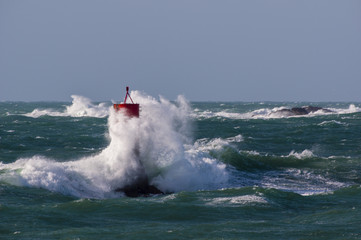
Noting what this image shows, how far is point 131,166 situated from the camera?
53.9 feet

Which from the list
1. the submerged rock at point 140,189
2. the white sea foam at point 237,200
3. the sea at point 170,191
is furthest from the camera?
the submerged rock at point 140,189

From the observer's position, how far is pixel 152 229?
10.8 m

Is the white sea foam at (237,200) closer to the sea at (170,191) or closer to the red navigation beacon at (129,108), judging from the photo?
the sea at (170,191)

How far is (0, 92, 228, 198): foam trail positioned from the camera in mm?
15336

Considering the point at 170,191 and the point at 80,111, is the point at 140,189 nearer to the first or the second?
the point at 170,191

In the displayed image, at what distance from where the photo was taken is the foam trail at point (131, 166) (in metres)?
15.3

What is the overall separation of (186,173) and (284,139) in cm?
1693

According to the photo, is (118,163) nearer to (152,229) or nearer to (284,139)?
(152,229)

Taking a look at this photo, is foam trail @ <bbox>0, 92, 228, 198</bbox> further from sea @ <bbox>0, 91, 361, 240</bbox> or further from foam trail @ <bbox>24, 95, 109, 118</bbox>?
foam trail @ <bbox>24, 95, 109, 118</bbox>

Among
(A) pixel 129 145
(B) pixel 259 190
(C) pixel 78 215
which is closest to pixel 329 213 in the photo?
(B) pixel 259 190

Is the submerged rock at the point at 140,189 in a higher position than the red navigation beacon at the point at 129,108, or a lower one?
lower

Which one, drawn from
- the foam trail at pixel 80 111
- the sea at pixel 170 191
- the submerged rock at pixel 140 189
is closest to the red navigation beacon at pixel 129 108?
the sea at pixel 170 191

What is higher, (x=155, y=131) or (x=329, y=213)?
(x=155, y=131)

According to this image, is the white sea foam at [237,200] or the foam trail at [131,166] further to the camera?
the foam trail at [131,166]
